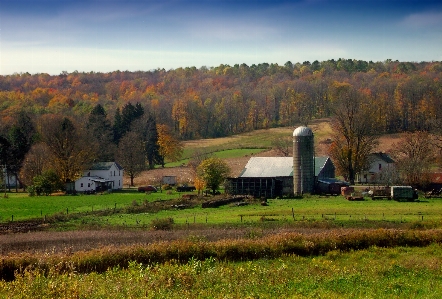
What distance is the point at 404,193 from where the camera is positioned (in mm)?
54188

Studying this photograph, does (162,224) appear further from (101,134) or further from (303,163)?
(101,134)

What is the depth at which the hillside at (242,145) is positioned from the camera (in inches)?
3258

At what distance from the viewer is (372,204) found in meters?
50.5

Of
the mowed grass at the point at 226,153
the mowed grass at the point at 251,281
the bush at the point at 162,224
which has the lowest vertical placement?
the mowed grass at the point at 251,281

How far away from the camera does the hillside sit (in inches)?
3258

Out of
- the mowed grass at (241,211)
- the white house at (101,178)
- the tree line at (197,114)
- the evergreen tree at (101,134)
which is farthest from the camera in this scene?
the evergreen tree at (101,134)

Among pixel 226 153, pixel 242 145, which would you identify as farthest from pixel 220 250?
pixel 242 145

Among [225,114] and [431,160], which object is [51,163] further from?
[225,114]

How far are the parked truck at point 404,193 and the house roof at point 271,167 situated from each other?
11.9 metres

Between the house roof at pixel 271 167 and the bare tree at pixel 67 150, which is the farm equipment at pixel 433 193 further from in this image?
the bare tree at pixel 67 150

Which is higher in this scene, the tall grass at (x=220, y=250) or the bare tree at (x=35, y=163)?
the bare tree at (x=35, y=163)

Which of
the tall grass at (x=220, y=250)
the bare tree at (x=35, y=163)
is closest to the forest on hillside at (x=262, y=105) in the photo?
the bare tree at (x=35, y=163)

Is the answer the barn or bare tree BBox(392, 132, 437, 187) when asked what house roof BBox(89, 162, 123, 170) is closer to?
the barn

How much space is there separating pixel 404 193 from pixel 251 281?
37202mm
